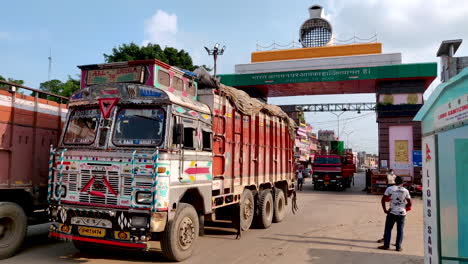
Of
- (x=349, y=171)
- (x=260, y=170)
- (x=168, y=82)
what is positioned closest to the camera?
(x=168, y=82)

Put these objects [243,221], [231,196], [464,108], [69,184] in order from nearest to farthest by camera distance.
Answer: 1. [464,108]
2. [69,184]
3. [231,196]
4. [243,221]

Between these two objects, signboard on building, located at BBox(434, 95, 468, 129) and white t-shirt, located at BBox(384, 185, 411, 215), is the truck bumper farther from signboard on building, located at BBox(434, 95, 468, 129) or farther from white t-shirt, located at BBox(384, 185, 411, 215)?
signboard on building, located at BBox(434, 95, 468, 129)

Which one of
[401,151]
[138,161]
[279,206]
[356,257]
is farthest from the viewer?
[401,151]

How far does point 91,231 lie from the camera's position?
6.04m

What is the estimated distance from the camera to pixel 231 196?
8.64 m

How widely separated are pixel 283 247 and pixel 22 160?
5693mm

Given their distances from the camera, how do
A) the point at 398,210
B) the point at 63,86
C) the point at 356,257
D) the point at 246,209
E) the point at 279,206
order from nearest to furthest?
the point at 356,257
the point at 398,210
the point at 246,209
the point at 279,206
the point at 63,86

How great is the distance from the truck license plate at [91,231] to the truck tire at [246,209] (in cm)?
383

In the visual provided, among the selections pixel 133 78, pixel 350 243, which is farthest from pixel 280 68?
pixel 133 78

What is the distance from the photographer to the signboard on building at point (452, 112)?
12.7 ft

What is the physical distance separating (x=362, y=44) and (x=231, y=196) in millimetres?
21168

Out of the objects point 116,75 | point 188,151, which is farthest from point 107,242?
point 116,75

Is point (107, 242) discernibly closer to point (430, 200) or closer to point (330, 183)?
point (430, 200)

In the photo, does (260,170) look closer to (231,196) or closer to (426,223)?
(231,196)
